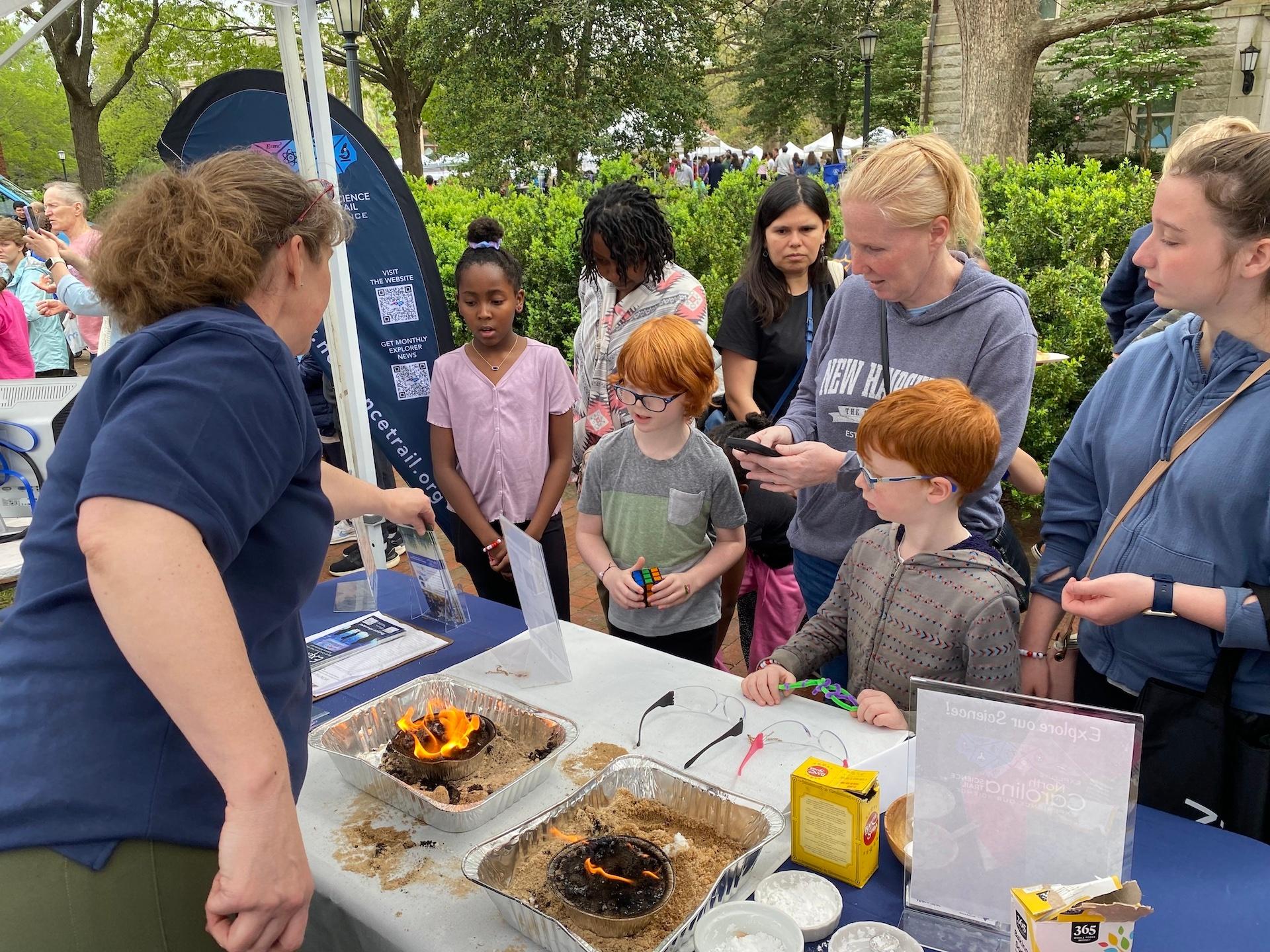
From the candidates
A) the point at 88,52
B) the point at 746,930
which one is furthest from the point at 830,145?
the point at 746,930

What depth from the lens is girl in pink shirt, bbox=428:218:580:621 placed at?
119 inches

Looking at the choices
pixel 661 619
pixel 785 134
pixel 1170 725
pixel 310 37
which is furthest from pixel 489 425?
pixel 785 134

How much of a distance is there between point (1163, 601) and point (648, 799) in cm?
99

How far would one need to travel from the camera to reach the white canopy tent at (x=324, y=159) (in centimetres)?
273

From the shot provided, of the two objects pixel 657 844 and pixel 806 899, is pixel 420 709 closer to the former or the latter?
pixel 657 844

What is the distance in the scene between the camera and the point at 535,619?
201 centimetres

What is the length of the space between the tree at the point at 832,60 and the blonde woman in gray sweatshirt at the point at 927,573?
21351mm

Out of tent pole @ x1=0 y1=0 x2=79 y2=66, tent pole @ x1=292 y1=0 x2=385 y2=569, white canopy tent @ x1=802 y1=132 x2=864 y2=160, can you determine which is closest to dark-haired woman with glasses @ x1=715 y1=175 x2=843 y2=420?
A: tent pole @ x1=292 y1=0 x2=385 y2=569

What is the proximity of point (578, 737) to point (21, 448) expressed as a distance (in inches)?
97.3

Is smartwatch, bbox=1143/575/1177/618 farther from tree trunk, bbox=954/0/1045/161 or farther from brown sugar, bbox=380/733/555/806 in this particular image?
tree trunk, bbox=954/0/1045/161

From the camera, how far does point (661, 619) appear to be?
2.49m

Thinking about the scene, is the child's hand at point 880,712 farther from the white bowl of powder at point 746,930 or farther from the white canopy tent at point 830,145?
the white canopy tent at point 830,145

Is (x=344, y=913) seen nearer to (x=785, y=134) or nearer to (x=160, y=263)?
(x=160, y=263)

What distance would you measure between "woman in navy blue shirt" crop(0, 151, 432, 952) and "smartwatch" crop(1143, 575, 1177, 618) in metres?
1.43
